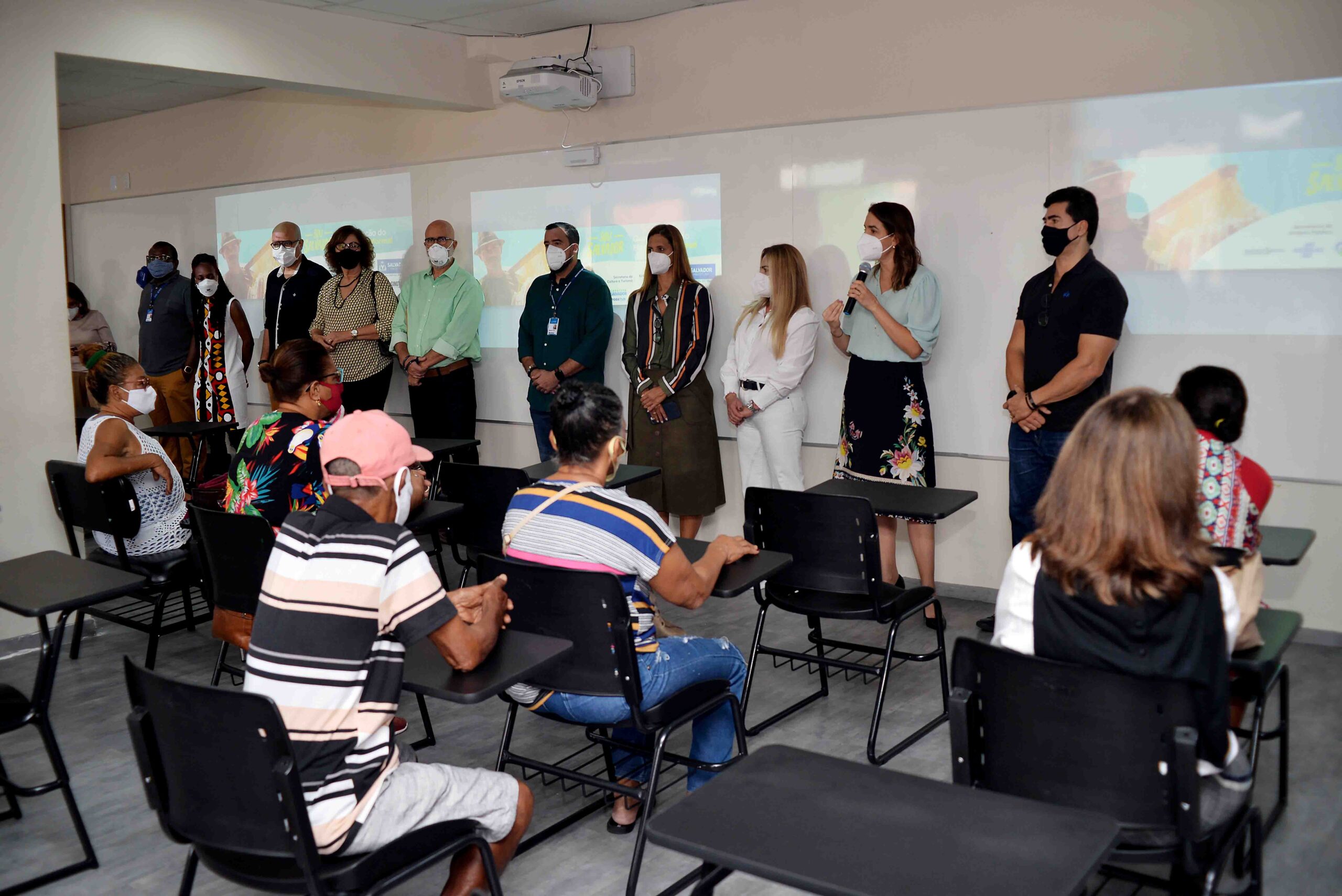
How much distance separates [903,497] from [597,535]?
1.58 meters

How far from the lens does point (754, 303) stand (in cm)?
535

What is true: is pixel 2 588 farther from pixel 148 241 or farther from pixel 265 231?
pixel 148 241

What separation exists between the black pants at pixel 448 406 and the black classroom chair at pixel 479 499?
208 centimetres

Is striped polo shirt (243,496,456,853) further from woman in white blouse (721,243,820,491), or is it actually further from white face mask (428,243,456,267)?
white face mask (428,243,456,267)

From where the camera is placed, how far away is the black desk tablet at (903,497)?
3.60m

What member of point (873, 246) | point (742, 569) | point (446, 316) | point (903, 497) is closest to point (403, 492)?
point (742, 569)

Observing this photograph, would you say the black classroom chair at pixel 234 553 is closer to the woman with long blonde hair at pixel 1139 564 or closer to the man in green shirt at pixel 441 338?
the woman with long blonde hair at pixel 1139 564

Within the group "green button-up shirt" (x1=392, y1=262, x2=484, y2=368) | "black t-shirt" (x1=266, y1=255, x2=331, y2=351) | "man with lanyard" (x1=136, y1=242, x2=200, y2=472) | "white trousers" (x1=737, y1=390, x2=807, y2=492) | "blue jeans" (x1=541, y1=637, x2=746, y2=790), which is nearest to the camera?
"blue jeans" (x1=541, y1=637, x2=746, y2=790)

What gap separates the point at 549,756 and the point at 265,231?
5.48 meters

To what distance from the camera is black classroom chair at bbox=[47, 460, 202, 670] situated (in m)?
4.05

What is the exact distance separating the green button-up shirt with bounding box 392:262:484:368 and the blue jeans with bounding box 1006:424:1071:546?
Result: 3.14 metres

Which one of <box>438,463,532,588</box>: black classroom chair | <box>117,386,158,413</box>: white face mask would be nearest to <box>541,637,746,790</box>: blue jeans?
<box>438,463,532,588</box>: black classroom chair

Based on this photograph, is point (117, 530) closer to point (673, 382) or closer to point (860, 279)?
point (673, 382)

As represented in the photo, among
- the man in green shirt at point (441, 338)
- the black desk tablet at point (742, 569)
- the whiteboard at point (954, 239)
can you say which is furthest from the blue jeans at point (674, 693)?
the man in green shirt at point (441, 338)
